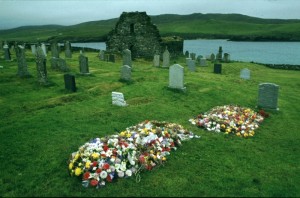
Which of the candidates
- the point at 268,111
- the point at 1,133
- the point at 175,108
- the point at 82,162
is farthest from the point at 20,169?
the point at 268,111

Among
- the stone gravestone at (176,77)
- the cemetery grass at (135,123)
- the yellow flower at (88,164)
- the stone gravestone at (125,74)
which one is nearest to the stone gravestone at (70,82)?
the cemetery grass at (135,123)

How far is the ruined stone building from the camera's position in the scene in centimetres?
3256

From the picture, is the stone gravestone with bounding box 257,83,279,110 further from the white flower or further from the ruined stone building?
the ruined stone building

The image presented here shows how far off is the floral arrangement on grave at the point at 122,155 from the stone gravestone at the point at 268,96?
282 inches

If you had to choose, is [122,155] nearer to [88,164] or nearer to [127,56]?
[88,164]

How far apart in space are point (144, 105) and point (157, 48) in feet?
69.5

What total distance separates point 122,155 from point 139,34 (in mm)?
27356

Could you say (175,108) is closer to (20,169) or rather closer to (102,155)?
(102,155)

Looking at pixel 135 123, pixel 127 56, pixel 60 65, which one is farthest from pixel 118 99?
pixel 127 56

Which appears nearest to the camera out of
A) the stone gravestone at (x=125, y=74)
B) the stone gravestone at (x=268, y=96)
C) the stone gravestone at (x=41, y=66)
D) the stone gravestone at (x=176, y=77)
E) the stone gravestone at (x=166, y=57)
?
the stone gravestone at (x=268, y=96)

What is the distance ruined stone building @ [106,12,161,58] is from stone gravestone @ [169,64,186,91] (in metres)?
18.0

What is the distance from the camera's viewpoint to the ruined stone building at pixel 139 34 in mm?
32562

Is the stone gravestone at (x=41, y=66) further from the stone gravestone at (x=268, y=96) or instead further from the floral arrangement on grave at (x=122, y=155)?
the stone gravestone at (x=268, y=96)

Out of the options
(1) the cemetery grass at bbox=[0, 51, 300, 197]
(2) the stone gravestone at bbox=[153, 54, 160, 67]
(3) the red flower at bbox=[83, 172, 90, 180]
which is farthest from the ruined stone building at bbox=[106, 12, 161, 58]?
(3) the red flower at bbox=[83, 172, 90, 180]
